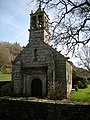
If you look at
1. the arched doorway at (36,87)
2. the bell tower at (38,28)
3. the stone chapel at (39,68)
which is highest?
the bell tower at (38,28)

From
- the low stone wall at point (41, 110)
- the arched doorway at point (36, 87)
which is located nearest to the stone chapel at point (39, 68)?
the arched doorway at point (36, 87)

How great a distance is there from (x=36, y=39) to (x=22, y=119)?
18.8m

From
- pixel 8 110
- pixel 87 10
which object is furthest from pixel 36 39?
pixel 8 110

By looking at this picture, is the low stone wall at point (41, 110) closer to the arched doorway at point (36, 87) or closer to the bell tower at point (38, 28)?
the arched doorway at point (36, 87)

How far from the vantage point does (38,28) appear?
26.6 metres

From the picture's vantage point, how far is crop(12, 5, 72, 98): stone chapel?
2378cm

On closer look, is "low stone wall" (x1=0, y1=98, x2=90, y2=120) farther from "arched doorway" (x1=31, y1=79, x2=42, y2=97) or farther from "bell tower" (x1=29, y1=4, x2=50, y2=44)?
"bell tower" (x1=29, y1=4, x2=50, y2=44)

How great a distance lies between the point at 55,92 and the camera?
896 inches

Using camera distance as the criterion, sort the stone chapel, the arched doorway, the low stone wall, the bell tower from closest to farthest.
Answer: the low stone wall
the stone chapel
the arched doorway
the bell tower

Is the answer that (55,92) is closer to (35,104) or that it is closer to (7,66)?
(35,104)

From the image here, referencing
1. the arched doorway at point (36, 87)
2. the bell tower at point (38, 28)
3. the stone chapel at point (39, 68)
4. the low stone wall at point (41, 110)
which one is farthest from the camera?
the bell tower at point (38, 28)

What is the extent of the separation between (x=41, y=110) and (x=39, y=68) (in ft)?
54.6

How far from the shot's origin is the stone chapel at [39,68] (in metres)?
23.8

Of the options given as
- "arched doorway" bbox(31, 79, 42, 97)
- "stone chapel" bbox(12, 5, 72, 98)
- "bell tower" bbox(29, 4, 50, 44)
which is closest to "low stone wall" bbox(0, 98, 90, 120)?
"stone chapel" bbox(12, 5, 72, 98)
